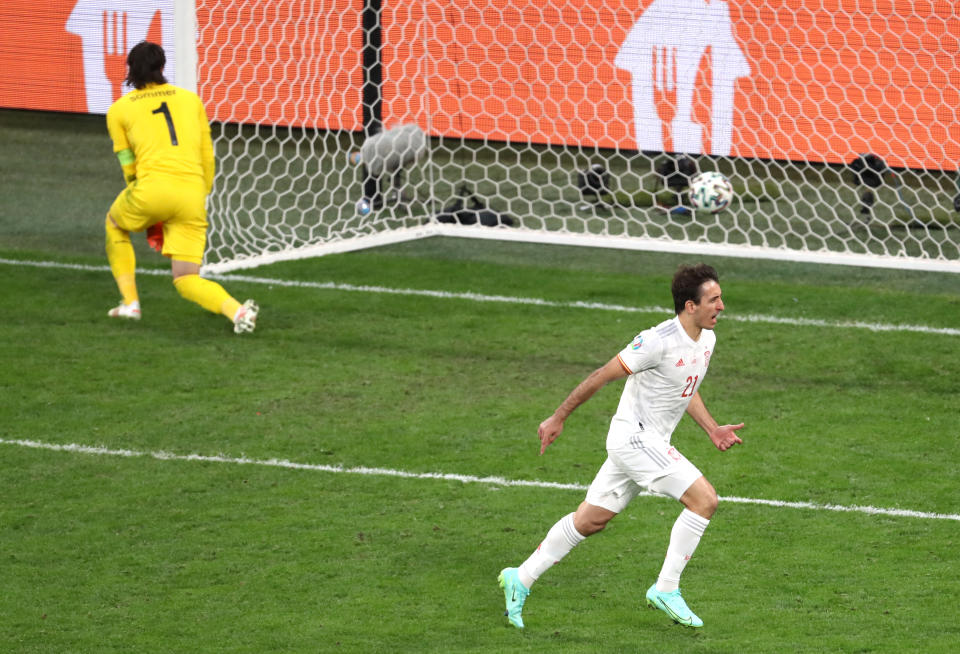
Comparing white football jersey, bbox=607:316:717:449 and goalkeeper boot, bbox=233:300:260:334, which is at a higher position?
white football jersey, bbox=607:316:717:449

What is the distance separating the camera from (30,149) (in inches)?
604

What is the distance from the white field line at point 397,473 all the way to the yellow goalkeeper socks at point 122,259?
93.0 inches

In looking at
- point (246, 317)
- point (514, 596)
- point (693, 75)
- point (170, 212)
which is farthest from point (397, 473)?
point (693, 75)

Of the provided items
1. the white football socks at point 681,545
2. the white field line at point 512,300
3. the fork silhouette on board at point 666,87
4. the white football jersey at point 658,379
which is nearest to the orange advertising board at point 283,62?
the white field line at point 512,300

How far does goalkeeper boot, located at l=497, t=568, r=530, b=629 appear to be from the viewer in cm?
523

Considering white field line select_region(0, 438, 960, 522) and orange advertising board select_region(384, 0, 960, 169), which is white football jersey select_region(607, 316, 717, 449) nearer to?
white field line select_region(0, 438, 960, 522)

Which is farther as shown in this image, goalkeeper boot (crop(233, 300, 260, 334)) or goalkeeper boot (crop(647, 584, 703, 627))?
goalkeeper boot (crop(233, 300, 260, 334))

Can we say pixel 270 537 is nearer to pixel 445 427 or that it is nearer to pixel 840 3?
pixel 445 427

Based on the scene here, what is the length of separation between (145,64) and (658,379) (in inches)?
202

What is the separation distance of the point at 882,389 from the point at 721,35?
4.86m

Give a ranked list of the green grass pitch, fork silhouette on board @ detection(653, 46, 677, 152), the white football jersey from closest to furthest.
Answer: the white football jersey, the green grass pitch, fork silhouette on board @ detection(653, 46, 677, 152)

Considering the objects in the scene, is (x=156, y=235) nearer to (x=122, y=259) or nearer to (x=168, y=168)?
(x=122, y=259)

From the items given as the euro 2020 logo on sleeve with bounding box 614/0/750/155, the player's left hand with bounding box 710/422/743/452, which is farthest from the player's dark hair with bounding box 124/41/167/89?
the player's left hand with bounding box 710/422/743/452

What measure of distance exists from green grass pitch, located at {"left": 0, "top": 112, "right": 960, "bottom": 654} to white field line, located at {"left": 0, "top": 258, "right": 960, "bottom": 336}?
4 centimetres
